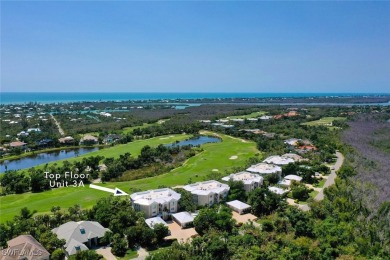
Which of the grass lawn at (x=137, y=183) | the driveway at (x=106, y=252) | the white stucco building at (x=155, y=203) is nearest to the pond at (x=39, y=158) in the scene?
the grass lawn at (x=137, y=183)

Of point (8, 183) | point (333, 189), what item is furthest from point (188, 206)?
point (8, 183)

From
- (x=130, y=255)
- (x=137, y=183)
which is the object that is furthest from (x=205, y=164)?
(x=130, y=255)

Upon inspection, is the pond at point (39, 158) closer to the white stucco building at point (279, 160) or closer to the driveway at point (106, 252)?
the driveway at point (106, 252)

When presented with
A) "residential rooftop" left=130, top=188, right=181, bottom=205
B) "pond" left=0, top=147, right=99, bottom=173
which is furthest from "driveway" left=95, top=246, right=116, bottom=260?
"pond" left=0, top=147, right=99, bottom=173

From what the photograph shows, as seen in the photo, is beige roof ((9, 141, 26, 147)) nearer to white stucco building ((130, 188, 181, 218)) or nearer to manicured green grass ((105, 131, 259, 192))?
manicured green grass ((105, 131, 259, 192))

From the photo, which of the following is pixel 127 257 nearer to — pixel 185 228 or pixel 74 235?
pixel 74 235
